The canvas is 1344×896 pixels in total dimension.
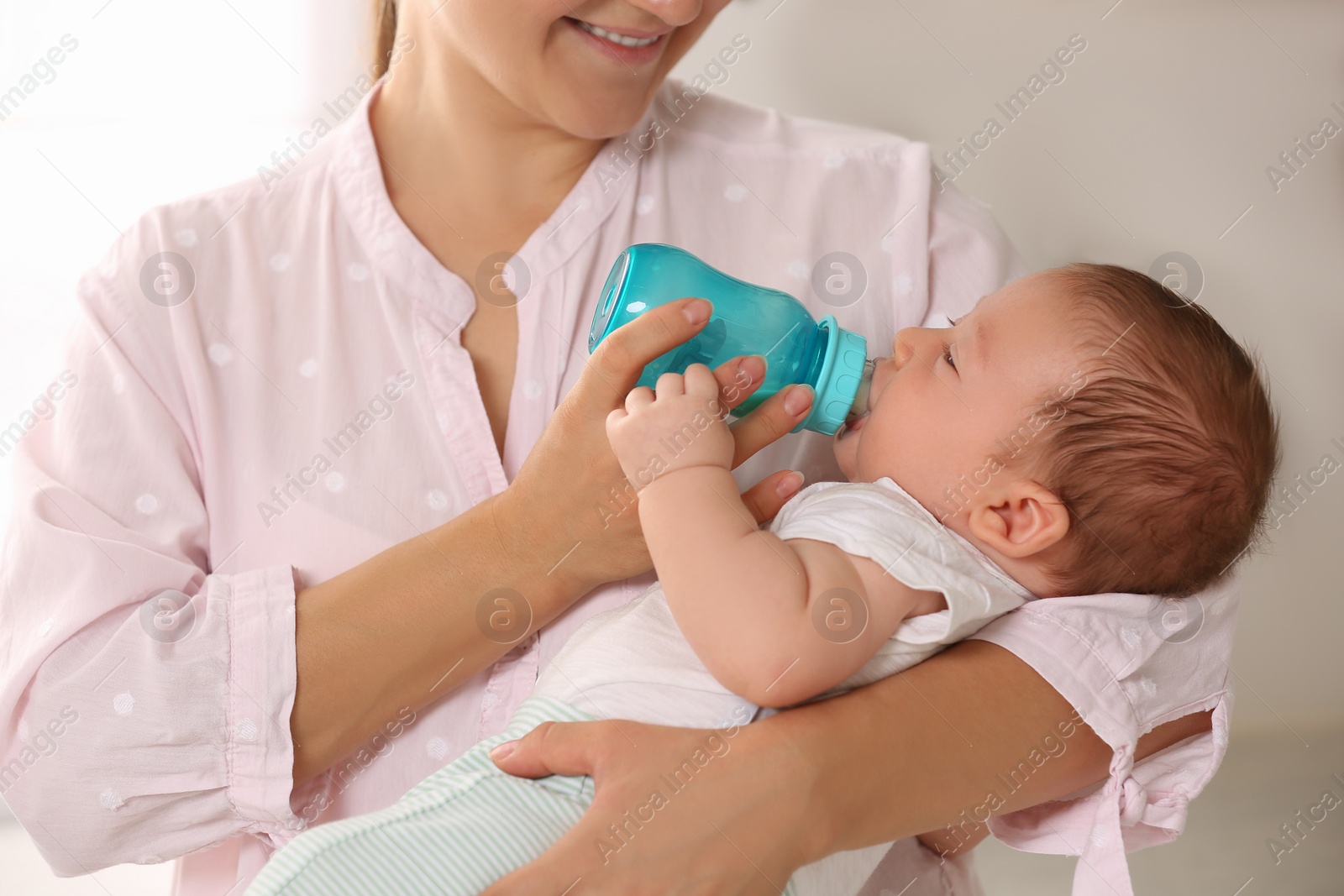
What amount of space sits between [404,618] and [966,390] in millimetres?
506

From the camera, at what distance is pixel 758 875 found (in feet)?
2.49

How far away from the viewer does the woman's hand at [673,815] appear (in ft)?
2.40

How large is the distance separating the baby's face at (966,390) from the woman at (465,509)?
0.10m

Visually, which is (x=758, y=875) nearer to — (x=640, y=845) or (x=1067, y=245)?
(x=640, y=845)

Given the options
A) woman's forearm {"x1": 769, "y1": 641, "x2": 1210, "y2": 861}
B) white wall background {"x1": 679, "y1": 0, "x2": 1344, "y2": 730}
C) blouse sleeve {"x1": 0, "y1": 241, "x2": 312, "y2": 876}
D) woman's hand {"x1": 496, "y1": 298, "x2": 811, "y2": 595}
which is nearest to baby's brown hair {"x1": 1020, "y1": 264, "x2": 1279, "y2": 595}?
woman's forearm {"x1": 769, "y1": 641, "x2": 1210, "y2": 861}

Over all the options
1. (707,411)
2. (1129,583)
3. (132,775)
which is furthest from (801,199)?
(132,775)

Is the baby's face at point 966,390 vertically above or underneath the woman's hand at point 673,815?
above

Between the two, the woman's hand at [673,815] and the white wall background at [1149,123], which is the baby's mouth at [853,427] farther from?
the white wall background at [1149,123]

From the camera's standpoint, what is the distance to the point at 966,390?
2.98ft

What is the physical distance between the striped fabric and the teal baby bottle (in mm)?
313

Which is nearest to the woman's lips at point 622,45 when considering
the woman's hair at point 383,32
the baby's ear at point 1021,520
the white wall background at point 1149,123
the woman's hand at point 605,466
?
the woman's hand at point 605,466

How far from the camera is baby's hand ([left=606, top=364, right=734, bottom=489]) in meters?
0.82

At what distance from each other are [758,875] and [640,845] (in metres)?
0.09

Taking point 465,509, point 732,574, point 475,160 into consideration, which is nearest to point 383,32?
point 475,160
